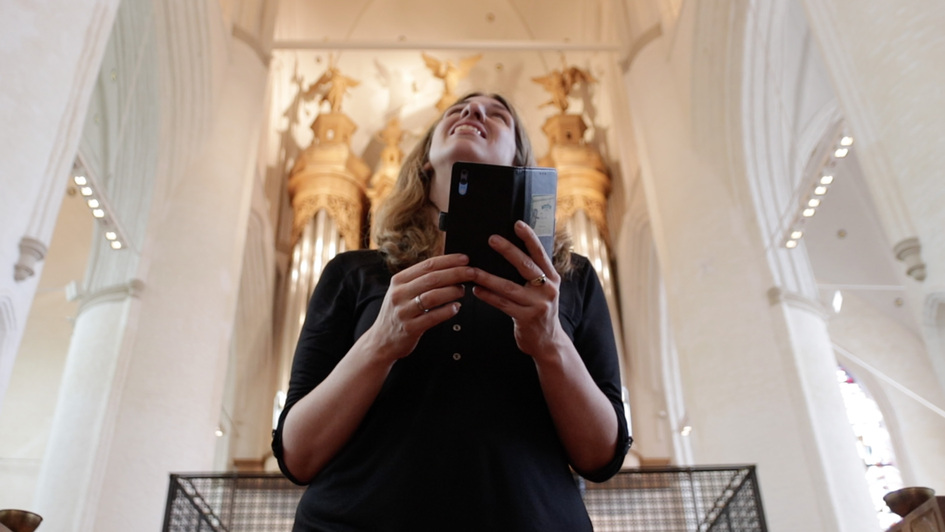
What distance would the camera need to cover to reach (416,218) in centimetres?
130

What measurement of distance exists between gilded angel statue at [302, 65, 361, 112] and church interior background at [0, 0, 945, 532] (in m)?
0.03

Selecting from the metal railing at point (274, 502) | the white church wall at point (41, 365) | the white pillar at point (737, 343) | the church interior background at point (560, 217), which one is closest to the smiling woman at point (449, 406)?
the church interior background at point (560, 217)

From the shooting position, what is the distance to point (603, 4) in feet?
39.2

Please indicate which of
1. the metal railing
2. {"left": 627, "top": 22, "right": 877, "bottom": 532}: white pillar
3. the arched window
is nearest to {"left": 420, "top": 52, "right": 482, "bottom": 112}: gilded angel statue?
{"left": 627, "top": 22, "right": 877, "bottom": 532}: white pillar

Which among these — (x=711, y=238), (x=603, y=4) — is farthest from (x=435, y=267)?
(x=603, y=4)

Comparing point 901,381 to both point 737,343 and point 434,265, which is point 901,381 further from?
point 434,265

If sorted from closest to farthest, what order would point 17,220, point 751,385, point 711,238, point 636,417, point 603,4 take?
point 17,220 < point 751,385 < point 711,238 < point 636,417 < point 603,4

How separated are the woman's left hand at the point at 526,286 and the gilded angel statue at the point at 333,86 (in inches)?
472

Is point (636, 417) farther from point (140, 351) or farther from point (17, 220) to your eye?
point (17, 220)

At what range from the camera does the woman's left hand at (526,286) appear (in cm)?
94

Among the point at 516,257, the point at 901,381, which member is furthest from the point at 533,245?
the point at 901,381

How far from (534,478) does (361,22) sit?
539 inches

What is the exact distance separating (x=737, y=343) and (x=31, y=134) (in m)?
4.99

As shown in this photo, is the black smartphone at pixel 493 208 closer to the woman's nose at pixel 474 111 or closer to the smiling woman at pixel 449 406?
the smiling woman at pixel 449 406
